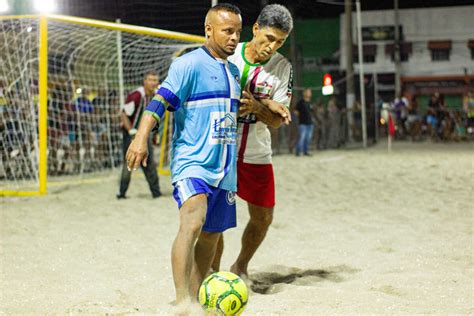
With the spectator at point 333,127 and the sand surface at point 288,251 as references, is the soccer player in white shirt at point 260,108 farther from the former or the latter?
the spectator at point 333,127

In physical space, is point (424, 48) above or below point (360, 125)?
above

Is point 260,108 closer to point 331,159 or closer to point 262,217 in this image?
point 262,217

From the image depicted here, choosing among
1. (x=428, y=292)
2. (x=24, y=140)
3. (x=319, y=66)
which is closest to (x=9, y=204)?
(x=24, y=140)

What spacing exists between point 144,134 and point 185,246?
0.64m

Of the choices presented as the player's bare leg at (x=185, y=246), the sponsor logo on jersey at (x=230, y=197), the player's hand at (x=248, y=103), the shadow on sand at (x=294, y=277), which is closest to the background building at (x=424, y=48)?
the shadow on sand at (x=294, y=277)

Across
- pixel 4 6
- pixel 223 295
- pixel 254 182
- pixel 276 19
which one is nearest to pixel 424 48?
pixel 4 6

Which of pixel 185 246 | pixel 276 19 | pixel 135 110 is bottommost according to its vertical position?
pixel 185 246

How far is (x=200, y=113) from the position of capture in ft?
11.7

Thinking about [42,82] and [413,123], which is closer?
[42,82]

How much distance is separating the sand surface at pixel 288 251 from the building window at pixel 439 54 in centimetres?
3326

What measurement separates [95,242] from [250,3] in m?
6.36

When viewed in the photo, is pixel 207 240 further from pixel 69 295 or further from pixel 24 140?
pixel 24 140

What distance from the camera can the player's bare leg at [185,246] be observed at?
11.3 ft

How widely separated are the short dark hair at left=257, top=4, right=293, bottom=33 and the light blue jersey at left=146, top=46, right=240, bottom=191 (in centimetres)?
54
